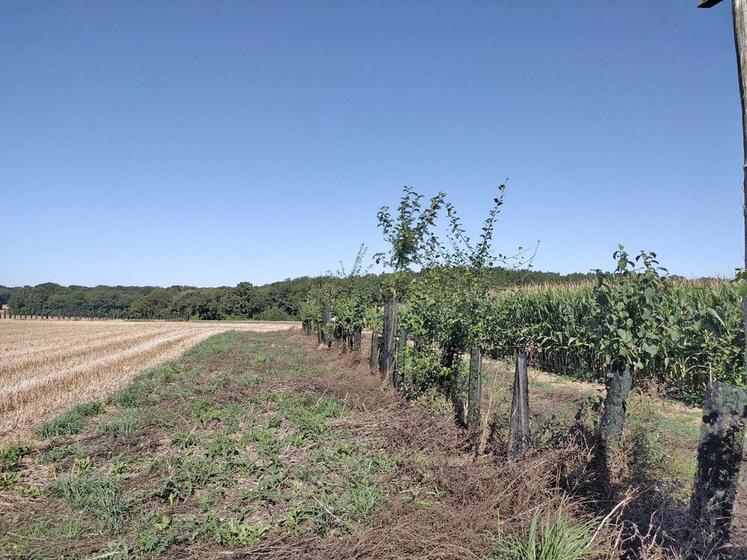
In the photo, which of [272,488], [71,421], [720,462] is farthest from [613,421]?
[71,421]

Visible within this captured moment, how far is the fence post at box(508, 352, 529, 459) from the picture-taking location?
15.0 ft

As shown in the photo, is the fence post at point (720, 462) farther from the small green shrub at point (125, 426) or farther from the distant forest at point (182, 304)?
the distant forest at point (182, 304)

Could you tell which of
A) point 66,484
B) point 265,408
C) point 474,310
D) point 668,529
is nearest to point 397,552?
point 668,529

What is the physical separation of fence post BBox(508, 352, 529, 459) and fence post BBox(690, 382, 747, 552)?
1.72m

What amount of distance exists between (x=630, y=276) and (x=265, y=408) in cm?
534

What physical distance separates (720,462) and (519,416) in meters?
1.90

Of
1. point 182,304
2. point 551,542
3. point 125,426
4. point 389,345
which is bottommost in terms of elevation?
point 125,426

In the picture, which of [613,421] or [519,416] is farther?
[519,416]

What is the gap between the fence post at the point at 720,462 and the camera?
284 cm

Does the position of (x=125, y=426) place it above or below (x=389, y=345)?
below

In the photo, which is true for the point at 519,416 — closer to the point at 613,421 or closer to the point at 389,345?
the point at 613,421

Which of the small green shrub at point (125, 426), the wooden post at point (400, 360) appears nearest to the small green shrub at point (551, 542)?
the wooden post at point (400, 360)

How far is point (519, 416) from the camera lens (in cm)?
465

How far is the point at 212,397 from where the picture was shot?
832 cm
